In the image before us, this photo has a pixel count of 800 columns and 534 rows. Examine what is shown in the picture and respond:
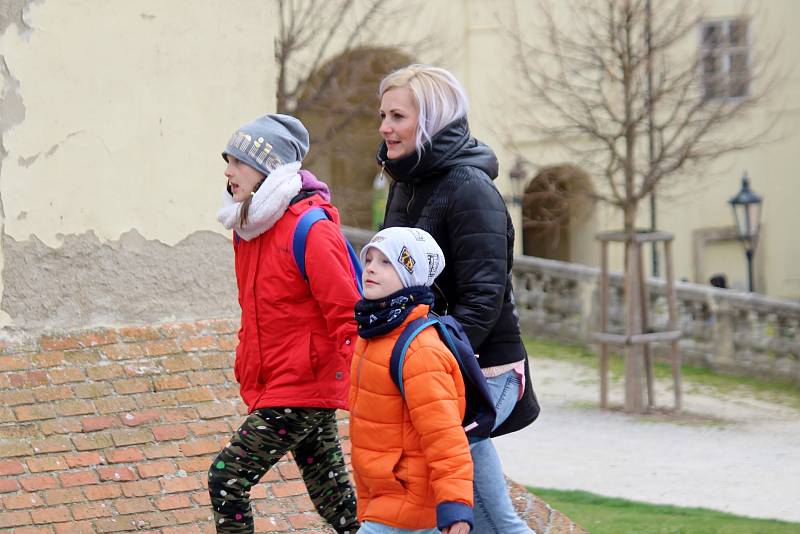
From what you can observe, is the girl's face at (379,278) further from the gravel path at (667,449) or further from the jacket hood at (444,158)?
the gravel path at (667,449)

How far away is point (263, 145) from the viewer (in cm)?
508

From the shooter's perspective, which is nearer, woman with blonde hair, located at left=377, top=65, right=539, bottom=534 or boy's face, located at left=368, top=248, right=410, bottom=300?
boy's face, located at left=368, top=248, right=410, bottom=300

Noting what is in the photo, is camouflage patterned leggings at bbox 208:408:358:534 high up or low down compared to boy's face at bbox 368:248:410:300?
down

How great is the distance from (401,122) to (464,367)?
0.90 m

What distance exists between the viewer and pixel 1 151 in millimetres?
7508

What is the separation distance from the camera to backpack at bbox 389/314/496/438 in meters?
4.19

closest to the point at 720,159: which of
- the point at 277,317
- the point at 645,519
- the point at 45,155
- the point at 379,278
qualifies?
the point at 645,519

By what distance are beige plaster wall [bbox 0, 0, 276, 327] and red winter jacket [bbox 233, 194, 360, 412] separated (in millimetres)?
2859

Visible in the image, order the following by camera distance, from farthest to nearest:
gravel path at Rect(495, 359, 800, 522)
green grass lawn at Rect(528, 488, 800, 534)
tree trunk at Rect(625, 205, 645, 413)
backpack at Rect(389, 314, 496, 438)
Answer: tree trunk at Rect(625, 205, 645, 413), gravel path at Rect(495, 359, 800, 522), green grass lawn at Rect(528, 488, 800, 534), backpack at Rect(389, 314, 496, 438)

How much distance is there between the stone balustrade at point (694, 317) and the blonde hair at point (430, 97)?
34.4ft

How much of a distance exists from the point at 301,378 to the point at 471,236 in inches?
→ 36.1

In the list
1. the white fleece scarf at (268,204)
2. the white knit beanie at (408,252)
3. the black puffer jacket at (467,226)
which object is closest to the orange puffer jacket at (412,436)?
the white knit beanie at (408,252)

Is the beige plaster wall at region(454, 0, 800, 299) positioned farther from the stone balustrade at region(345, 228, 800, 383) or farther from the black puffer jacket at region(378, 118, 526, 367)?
the black puffer jacket at region(378, 118, 526, 367)

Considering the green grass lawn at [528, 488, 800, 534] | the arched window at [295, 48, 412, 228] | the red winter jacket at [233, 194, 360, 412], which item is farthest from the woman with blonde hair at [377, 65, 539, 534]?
the arched window at [295, 48, 412, 228]
